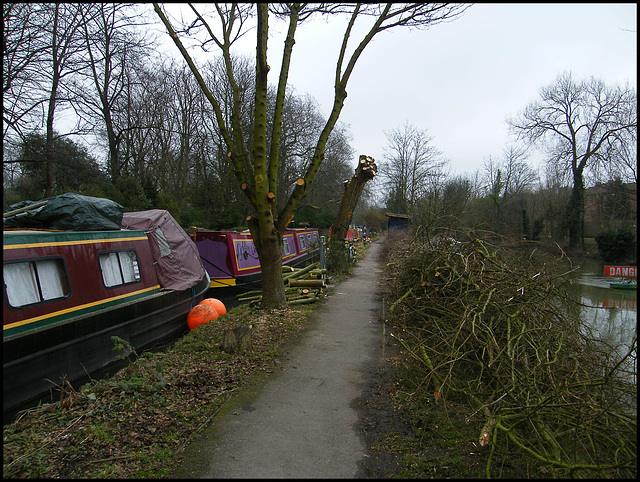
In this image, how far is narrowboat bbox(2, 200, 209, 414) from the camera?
4941mm

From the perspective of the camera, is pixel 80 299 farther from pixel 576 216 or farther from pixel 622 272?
pixel 576 216

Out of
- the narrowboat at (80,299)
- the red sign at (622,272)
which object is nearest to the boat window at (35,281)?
the narrowboat at (80,299)

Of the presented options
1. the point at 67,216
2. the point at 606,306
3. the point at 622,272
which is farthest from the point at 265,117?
the point at 622,272

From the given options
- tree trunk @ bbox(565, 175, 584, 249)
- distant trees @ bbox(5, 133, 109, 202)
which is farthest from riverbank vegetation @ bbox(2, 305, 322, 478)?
tree trunk @ bbox(565, 175, 584, 249)

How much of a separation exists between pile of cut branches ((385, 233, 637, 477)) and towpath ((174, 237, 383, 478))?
831mm

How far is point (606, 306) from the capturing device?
13.0m

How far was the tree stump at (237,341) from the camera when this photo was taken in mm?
5434

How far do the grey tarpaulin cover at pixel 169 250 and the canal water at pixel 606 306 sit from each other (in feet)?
23.5

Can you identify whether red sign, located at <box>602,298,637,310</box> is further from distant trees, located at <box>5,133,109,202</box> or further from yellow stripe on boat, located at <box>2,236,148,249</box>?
distant trees, located at <box>5,133,109,202</box>

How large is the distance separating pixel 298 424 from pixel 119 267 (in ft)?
16.3

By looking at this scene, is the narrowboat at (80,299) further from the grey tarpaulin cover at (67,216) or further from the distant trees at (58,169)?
the distant trees at (58,169)

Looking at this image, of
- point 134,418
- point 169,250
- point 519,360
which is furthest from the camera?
point 169,250

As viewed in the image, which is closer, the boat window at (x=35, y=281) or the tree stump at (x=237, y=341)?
the boat window at (x=35, y=281)

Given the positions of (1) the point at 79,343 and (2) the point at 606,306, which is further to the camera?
(2) the point at 606,306
